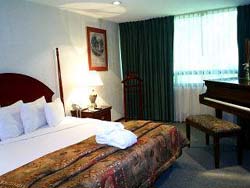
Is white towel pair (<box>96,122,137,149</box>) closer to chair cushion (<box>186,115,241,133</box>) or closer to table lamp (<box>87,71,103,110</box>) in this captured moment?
chair cushion (<box>186,115,241,133</box>)

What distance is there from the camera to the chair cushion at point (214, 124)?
10.5 feet

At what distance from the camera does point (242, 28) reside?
4.80 metres

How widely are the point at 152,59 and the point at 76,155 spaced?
3.92m

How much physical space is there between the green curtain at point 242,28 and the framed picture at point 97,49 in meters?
2.75

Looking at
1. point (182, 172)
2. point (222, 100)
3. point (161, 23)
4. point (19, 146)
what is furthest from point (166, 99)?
point (19, 146)

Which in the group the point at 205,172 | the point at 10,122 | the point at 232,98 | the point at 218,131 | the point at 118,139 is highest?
the point at 232,98

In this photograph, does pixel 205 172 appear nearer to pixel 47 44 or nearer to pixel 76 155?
pixel 76 155

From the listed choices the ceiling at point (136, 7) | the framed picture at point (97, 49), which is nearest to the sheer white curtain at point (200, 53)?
the ceiling at point (136, 7)

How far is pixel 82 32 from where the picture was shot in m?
4.93

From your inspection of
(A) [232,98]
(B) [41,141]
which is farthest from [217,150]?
(B) [41,141]

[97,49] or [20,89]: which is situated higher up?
[97,49]

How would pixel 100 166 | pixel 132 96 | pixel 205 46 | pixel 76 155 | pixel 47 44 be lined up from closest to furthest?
1. pixel 100 166
2. pixel 76 155
3. pixel 47 44
4. pixel 205 46
5. pixel 132 96

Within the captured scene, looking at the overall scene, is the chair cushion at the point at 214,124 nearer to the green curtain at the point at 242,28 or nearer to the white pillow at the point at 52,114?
the green curtain at the point at 242,28

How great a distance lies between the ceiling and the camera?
4055 millimetres
